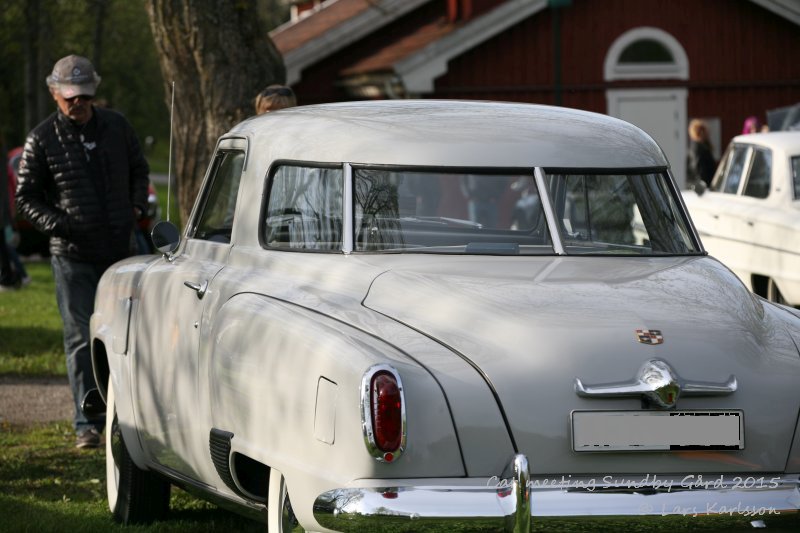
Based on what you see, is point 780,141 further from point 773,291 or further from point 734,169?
point 773,291

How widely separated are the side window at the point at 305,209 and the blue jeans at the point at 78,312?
328 cm

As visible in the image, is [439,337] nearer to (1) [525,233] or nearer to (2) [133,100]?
(1) [525,233]

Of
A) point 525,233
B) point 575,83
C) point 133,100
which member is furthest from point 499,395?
point 133,100

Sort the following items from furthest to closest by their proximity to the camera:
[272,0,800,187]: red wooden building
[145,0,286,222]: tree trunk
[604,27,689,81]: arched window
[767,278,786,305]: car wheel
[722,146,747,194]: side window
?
[604,27,689,81]: arched window
[272,0,800,187]: red wooden building
[722,146,747,194]: side window
[767,278,786,305]: car wheel
[145,0,286,222]: tree trunk

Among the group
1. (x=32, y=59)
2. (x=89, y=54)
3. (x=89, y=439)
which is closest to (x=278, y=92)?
(x=89, y=439)

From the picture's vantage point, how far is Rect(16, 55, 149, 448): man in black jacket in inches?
348

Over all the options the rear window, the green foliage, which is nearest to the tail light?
the rear window

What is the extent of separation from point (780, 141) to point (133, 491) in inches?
345

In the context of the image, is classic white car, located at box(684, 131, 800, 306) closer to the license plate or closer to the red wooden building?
the license plate

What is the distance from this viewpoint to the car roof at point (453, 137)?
573 cm

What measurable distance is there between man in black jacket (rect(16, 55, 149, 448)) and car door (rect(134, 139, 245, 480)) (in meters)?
2.27

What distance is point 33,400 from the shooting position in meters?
11.0

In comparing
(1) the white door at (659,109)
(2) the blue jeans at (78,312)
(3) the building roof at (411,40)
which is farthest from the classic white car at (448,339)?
(1) the white door at (659,109)

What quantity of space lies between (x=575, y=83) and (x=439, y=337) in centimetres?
2420
